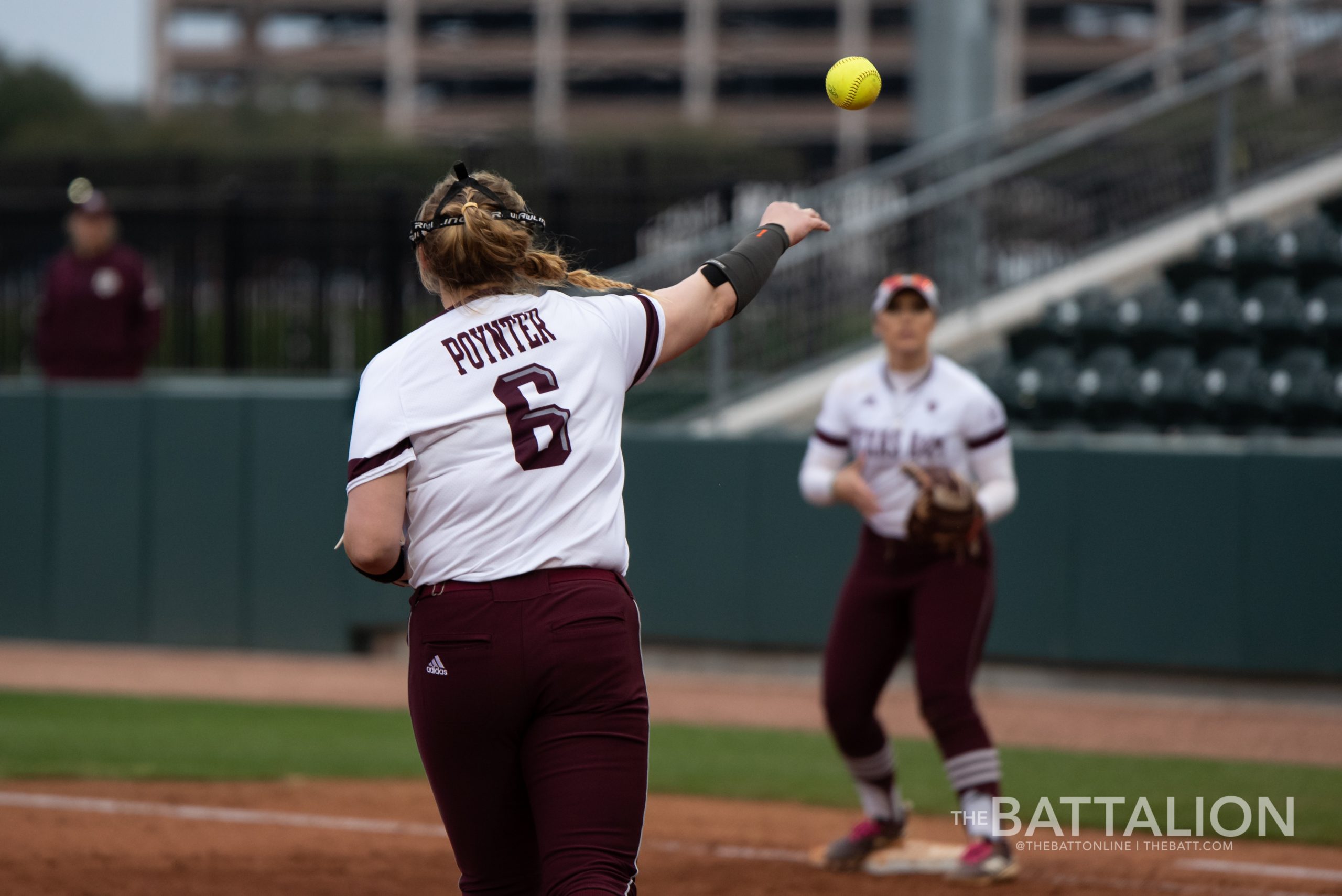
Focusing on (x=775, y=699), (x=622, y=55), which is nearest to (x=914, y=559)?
(x=775, y=699)

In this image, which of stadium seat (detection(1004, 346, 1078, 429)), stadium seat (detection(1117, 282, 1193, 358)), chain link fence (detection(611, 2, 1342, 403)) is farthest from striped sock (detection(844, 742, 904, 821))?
stadium seat (detection(1117, 282, 1193, 358))

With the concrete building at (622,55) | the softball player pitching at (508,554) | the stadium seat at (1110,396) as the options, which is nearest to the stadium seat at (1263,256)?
the stadium seat at (1110,396)

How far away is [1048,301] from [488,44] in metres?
72.4

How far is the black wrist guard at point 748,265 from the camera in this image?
137 inches

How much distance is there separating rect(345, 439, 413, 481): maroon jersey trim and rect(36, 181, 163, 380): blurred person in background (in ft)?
31.3

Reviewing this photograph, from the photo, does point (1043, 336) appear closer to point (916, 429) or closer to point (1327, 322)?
point (1327, 322)

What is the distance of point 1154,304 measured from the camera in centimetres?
1212

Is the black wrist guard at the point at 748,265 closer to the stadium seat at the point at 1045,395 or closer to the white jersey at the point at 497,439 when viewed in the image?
the white jersey at the point at 497,439

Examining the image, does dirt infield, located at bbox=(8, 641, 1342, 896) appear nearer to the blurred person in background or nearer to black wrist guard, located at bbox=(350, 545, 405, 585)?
black wrist guard, located at bbox=(350, 545, 405, 585)

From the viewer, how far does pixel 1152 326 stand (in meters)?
11.8

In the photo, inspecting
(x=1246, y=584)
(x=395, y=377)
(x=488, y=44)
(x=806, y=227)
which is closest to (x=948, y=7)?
(x=1246, y=584)

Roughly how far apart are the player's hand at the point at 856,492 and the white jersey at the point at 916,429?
8cm

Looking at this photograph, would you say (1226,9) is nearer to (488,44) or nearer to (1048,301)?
(488,44)

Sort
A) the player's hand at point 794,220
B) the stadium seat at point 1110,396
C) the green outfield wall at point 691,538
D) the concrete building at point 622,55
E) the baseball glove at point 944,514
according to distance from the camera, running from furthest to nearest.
Answer: the concrete building at point 622,55 < the stadium seat at point 1110,396 < the green outfield wall at point 691,538 < the baseball glove at point 944,514 < the player's hand at point 794,220
